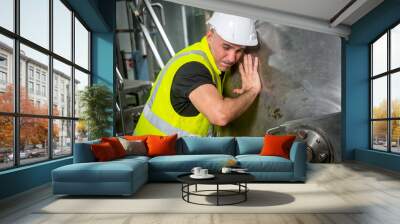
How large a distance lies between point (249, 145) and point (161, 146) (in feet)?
4.91

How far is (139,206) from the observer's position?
165 inches

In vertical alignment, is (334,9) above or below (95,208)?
above

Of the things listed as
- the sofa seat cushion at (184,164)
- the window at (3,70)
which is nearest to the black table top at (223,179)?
the sofa seat cushion at (184,164)

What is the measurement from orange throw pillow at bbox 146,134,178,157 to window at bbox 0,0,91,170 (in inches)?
62.5

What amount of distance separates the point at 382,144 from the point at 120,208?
620cm

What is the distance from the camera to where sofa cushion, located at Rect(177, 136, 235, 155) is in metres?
6.52

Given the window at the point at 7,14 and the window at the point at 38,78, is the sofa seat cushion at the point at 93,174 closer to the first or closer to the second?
the window at the point at 38,78

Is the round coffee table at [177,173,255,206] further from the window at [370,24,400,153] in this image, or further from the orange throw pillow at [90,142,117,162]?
the window at [370,24,400,153]

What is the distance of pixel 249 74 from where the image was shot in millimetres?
8102

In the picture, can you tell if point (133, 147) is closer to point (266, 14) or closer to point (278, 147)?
point (278, 147)

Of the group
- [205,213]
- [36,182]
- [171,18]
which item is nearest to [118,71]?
[171,18]

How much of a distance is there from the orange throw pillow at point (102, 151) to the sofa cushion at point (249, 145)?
2244 mm

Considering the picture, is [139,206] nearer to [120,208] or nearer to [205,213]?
[120,208]

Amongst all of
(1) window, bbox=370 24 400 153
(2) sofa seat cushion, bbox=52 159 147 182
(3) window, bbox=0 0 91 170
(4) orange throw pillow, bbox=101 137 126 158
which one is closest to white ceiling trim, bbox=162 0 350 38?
(1) window, bbox=370 24 400 153
